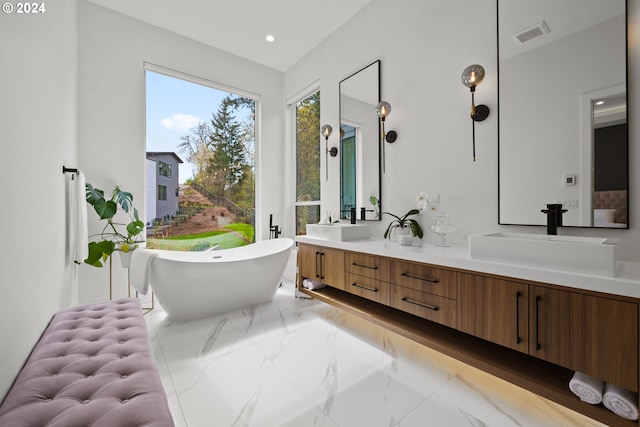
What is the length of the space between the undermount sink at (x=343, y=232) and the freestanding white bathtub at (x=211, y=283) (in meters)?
0.48

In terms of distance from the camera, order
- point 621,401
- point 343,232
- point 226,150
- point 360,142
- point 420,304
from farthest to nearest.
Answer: point 226,150
point 360,142
point 343,232
point 420,304
point 621,401

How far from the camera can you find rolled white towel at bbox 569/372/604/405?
1149 millimetres

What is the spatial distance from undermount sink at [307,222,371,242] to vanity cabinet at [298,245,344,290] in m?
0.13

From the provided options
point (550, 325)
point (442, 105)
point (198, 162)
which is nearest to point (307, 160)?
point (198, 162)

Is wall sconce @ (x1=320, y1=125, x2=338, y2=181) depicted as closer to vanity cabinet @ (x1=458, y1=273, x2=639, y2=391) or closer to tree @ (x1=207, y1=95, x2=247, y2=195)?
tree @ (x1=207, y1=95, x2=247, y2=195)

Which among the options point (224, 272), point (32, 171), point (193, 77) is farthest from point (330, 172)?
point (32, 171)

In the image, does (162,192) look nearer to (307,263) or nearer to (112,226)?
(112,226)

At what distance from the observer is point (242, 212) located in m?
4.02

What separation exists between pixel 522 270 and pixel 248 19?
3.54 meters

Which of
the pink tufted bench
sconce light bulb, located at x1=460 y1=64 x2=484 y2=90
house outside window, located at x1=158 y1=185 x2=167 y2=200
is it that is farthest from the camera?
house outside window, located at x1=158 y1=185 x2=167 y2=200

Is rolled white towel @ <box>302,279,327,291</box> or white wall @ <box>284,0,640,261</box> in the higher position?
white wall @ <box>284,0,640,261</box>

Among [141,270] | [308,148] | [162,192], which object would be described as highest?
[308,148]

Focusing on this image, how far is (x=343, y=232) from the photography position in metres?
2.52

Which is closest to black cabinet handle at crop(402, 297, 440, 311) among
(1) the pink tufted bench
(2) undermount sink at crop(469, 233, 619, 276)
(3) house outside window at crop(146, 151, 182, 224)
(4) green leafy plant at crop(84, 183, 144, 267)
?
(2) undermount sink at crop(469, 233, 619, 276)
